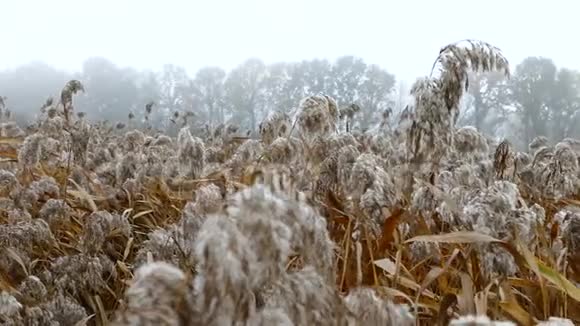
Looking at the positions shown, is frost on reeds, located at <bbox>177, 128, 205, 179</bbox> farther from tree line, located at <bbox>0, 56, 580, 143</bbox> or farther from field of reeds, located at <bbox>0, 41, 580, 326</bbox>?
tree line, located at <bbox>0, 56, 580, 143</bbox>

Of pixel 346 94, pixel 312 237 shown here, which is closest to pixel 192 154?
pixel 312 237

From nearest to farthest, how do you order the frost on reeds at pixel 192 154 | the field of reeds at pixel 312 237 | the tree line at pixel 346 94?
the field of reeds at pixel 312 237 → the frost on reeds at pixel 192 154 → the tree line at pixel 346 94

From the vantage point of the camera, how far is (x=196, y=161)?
4152 mm

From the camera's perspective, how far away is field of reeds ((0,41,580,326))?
2.98ft

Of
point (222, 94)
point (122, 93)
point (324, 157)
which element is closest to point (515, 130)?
point (222, 94)

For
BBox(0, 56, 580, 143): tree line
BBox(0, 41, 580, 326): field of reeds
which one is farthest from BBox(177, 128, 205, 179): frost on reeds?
→ BBox(0, 56, 580, 143): tree line

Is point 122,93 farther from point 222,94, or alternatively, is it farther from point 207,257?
point 207,257

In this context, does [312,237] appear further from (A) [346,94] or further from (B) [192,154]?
(A) [346,94]

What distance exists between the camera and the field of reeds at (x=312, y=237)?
0.91 metres

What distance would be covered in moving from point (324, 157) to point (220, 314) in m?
3.25

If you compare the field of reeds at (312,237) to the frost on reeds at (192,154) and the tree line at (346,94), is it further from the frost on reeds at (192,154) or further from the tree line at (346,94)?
the tree line at (346,94)

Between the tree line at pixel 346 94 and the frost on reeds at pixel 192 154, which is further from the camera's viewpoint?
the tree line at pixel 346 94

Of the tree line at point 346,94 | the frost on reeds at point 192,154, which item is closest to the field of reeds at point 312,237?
the frost on reeds at point 192,154

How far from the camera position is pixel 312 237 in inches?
42.6
